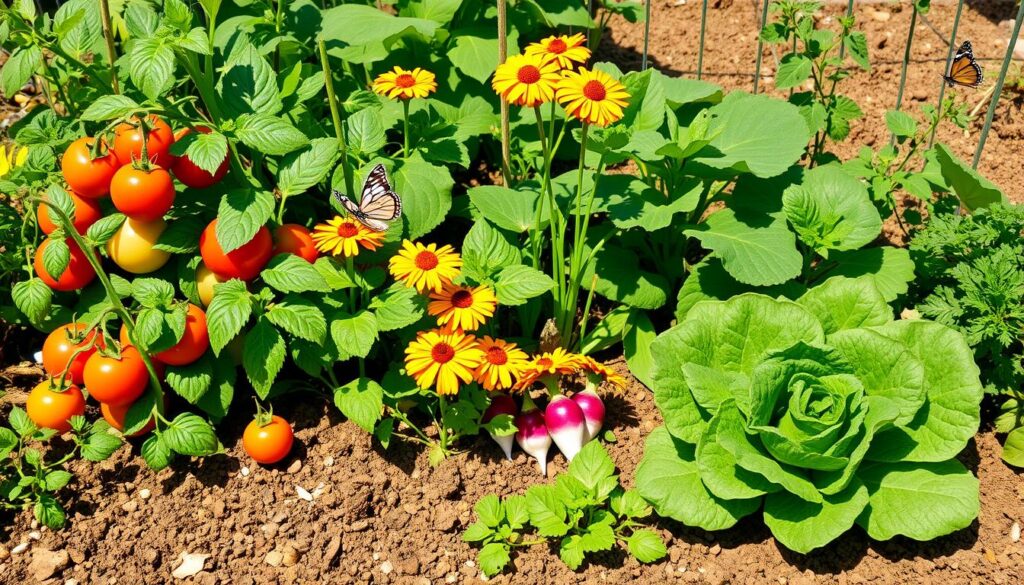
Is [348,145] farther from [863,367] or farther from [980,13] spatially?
[980,13]

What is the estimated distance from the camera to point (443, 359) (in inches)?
98.0

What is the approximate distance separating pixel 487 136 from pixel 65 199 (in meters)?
1.58

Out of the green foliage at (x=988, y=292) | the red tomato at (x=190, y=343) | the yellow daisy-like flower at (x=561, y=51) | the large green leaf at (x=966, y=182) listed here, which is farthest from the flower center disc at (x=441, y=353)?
the large green leaf at (x=966, y=182)

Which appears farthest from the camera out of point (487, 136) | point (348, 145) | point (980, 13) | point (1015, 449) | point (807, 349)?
point (980, 13)

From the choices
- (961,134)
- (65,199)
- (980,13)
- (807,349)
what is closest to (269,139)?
(65,199)

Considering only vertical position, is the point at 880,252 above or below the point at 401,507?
above

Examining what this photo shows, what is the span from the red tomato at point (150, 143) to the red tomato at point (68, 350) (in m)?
0.49

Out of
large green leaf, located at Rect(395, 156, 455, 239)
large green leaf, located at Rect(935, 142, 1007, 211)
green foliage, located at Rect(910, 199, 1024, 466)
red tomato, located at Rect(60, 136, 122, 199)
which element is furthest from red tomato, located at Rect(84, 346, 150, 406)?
large green leaf, located at Rect(935, 142, 1007, 211)

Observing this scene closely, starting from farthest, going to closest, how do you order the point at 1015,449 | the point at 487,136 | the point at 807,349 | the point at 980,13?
the point at 980,13 < the point at 487,136 < the point at 1015,449 < the point at 807,349

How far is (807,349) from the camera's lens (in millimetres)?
2430

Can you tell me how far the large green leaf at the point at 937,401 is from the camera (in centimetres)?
243

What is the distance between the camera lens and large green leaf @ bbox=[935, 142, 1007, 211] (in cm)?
284

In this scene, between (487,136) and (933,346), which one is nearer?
(933,346)

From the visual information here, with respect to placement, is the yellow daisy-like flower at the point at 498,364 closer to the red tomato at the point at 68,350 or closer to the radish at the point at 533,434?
the radish at the point at 533,434
